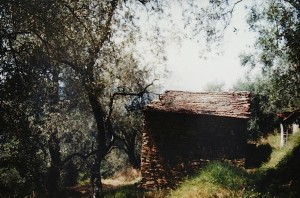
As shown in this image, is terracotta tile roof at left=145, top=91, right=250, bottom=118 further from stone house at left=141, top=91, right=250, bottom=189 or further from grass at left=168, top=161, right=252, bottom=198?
grass at left=168, top=161, right=252, bottom=198

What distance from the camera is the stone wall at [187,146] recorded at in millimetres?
16109

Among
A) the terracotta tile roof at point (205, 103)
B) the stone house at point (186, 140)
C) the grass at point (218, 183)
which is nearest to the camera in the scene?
the grass at point (218, 183)

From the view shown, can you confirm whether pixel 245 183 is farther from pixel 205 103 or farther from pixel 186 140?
pixel 205 103

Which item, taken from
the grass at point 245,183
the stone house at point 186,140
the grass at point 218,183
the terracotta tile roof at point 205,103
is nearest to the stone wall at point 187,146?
the stone house at point 186,140

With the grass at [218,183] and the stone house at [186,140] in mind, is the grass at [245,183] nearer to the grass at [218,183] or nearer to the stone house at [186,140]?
the grass at [218,183]

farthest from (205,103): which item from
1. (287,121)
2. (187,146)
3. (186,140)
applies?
(287,121)

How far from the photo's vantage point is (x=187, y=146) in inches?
640

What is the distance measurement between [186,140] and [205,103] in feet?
8.81

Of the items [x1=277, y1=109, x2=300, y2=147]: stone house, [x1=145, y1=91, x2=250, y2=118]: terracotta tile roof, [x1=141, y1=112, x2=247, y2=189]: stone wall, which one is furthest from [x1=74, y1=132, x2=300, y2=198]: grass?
[x1=277, y1=109, x2=300, y2=147]: stone house

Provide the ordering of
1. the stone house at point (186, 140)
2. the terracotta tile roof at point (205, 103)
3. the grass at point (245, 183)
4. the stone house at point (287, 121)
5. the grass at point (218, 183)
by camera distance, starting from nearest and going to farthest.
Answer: the grass at point (245, 183)
the grass at point (218, 183)
the stone house at point (186, 140)
the terracotta tile roof at point (205, 103)
the stone house at point (287, 121)

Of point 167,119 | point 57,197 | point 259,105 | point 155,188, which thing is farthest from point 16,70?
point 259,105

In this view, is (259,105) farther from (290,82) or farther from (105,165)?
(105,165)

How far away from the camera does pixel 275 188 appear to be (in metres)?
10.2

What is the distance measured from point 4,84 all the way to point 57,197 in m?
14.3
